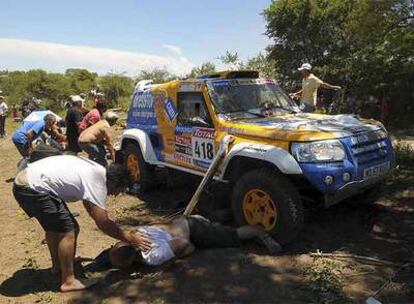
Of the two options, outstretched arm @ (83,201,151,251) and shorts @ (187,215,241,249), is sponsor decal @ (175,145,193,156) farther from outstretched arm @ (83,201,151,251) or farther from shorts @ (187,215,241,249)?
outstretched arm @ (83,201,151,251)

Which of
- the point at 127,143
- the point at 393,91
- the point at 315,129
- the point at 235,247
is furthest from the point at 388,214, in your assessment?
the point at 393,91

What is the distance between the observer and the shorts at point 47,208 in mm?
4758

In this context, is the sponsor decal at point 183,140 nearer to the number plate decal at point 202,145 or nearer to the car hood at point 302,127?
the number plate decal at point 202,145

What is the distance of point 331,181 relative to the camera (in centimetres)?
538

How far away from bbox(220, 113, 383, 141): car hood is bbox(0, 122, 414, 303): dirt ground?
1.25m

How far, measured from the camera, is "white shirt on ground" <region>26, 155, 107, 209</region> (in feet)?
15.2

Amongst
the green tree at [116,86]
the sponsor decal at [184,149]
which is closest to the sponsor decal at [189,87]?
the sponsor decal at [184,149]

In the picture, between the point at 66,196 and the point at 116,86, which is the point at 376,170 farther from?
the point at 116,86

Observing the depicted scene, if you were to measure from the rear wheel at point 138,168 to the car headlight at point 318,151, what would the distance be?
3.50 m

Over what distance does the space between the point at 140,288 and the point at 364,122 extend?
11.6ft

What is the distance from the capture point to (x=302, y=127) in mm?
6043

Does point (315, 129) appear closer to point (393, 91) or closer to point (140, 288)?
point (140, 288)

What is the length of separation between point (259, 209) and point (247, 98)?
196cm

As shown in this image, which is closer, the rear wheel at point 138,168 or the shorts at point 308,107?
the rear wheel at point 138,168
